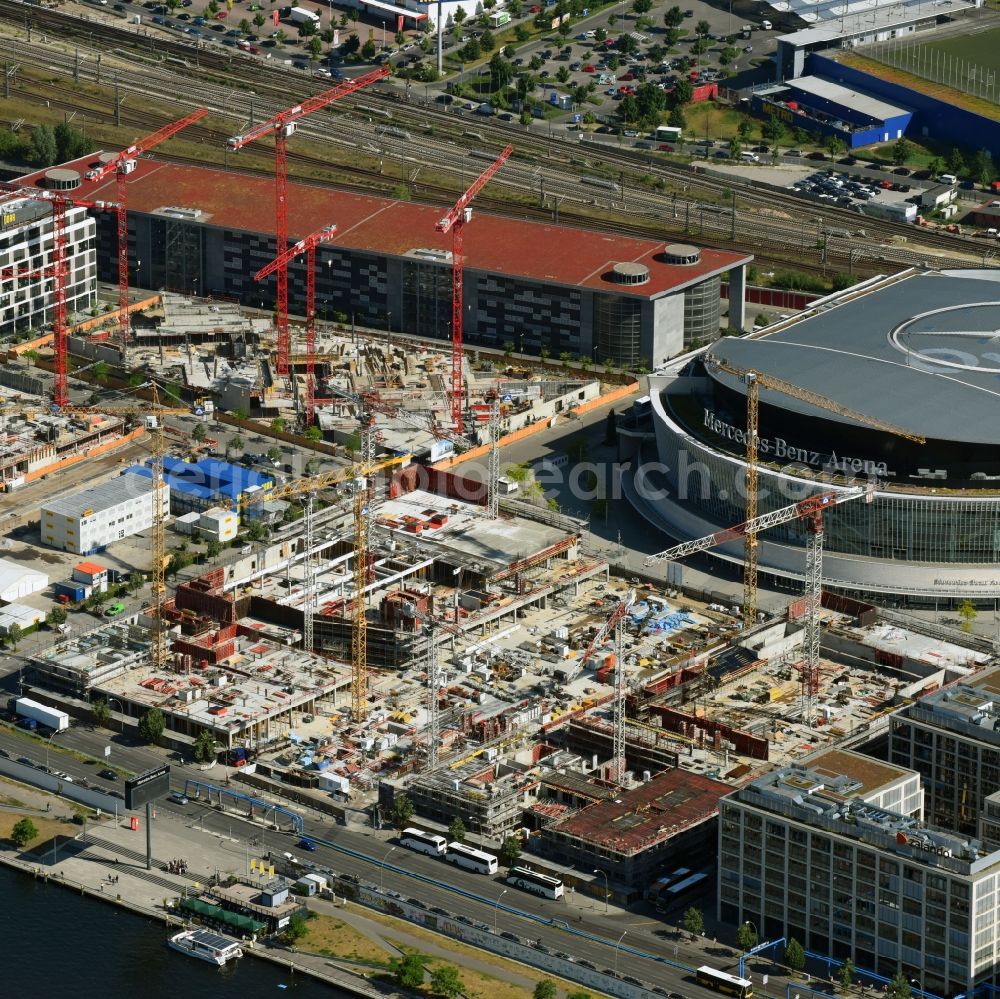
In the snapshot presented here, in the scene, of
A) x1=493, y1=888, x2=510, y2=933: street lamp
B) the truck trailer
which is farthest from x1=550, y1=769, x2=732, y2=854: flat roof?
the truck trailer

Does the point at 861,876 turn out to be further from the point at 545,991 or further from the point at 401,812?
the point at 401,812

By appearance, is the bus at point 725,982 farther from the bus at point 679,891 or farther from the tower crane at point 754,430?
the tower crane at point 754,430

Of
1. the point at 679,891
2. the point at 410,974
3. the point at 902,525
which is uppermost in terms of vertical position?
the point at 902,525

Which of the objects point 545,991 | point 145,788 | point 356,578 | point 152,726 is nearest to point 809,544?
point 356,578

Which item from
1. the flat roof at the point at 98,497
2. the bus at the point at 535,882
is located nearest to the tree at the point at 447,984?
the bus at the point at 535,882

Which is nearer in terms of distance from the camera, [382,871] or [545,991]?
[545,991]

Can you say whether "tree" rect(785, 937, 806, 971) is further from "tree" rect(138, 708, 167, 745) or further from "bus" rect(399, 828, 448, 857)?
"tree" rect(138, 708, 167, 745)
